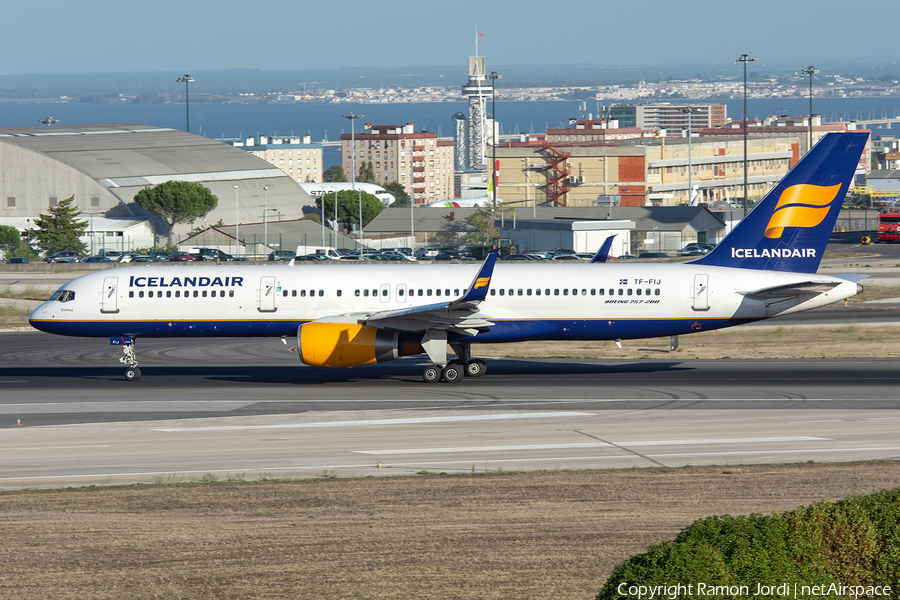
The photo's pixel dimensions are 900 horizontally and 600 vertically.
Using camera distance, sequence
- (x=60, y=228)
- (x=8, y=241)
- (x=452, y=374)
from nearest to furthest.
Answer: (x=452, y=374) < (x=8, y=241) < (x=60, y=228)

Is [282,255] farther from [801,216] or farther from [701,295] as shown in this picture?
[801,216]

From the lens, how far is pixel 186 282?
38094 millimetres

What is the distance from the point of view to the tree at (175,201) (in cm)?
12562

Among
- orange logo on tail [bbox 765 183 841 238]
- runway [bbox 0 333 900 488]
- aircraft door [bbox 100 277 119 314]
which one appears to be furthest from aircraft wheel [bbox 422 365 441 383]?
orange logo on tail [bbox 765 183 841 238]

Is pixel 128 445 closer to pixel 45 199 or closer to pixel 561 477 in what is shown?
pixel 561 477

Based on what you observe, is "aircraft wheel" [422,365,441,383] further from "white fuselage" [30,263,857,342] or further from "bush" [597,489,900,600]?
"bush" [597,489,900,600]

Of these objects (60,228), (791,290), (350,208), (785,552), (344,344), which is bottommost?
(344,344)

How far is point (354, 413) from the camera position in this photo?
30.5 meters

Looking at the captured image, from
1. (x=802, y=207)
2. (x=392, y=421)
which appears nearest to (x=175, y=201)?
(x=802, y=207)

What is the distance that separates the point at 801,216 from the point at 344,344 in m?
18.3

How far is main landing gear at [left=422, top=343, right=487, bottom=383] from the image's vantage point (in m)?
36.7

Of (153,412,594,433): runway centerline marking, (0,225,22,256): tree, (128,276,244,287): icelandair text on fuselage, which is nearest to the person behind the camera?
(153,412,594,433): runway centerline marking

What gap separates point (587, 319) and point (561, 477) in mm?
16052

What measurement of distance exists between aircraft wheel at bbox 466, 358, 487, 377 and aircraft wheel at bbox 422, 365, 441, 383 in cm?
161
